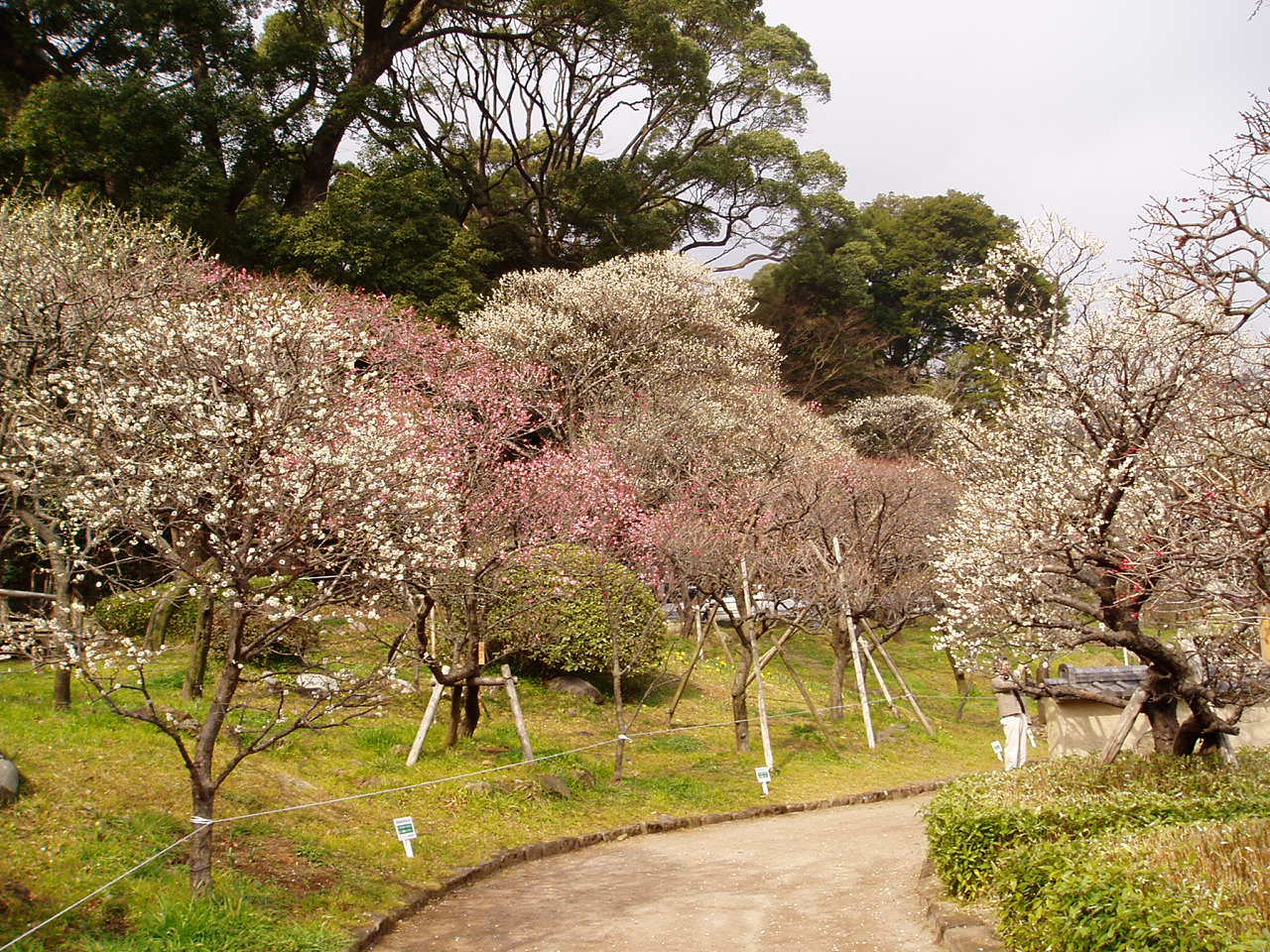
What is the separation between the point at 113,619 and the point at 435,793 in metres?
7.31

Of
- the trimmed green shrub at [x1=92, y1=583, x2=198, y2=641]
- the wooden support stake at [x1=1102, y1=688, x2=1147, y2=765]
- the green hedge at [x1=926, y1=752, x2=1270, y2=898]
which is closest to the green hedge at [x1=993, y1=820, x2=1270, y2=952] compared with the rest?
the green hedge at [x1=926, y1=752, x2=1270, y2=898]

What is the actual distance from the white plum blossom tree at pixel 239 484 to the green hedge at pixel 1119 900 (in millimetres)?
4949

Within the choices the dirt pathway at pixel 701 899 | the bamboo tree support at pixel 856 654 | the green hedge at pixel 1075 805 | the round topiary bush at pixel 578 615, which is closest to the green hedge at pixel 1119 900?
the green hedge at pixel 1075 805

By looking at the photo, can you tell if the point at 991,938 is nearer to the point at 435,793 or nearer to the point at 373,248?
the point at 435,793

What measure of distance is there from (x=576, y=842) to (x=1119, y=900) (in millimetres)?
6949

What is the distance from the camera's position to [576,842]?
11125 millimetres

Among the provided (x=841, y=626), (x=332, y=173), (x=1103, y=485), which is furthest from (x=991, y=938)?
(x=332, y=173)

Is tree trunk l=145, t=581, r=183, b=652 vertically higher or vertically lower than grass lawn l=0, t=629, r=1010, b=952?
higher

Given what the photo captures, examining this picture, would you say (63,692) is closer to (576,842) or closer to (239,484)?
(239,484)

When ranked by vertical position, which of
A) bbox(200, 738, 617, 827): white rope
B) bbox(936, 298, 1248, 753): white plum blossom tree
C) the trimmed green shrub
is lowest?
bbox(200, 738, 617, 827): white rope

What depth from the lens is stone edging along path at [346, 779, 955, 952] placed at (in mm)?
7977

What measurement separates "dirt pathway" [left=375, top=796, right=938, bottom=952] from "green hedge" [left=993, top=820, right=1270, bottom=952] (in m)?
1.08

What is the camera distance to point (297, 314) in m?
11.2

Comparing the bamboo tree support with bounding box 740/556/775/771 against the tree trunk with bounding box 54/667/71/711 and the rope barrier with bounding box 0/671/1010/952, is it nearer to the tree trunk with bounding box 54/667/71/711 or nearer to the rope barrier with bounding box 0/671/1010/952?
the rope barrier with bounding box 0/671/1010/952
